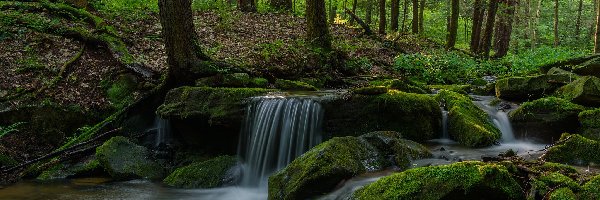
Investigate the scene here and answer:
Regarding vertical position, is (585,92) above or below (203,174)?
above

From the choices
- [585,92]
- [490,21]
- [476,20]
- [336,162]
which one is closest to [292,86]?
[336,162]

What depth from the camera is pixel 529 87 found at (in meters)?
10.0

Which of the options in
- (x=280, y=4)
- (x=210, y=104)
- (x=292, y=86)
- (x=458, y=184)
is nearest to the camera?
(x=458, y=184)

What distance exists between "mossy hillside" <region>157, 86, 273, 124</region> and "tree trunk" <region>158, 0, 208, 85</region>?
2.48 ft

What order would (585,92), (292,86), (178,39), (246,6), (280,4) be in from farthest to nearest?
(280,4)
(246,6)
(292,86)
(178,39)
(585,92)

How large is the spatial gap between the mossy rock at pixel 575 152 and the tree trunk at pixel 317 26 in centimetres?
874

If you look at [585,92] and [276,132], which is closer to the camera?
[585,92]

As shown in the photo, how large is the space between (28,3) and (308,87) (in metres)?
9.99

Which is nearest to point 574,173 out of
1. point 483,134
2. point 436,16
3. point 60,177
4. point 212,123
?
point 483,134

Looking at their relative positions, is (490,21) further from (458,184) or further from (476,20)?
(458,184)

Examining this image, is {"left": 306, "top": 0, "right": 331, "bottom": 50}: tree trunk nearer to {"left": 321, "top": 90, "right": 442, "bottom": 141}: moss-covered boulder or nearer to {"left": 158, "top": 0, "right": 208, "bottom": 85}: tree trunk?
{"left": 158, "top": 0, "right": 208, "bottom": 85}: tree trunk

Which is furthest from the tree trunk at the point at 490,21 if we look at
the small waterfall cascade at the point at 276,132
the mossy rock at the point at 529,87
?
the small waterfall cascade at the point at 276,132

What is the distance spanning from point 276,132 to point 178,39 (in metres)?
3.16

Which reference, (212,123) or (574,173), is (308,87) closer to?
(212,123)
